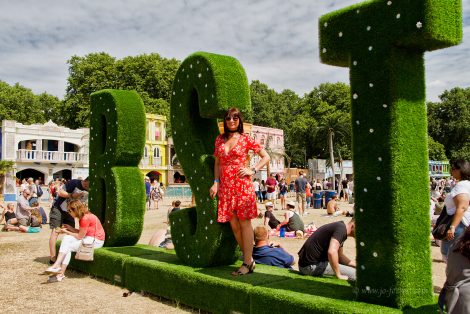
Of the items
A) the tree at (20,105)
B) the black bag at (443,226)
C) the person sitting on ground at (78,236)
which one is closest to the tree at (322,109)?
the tree at (20,105)

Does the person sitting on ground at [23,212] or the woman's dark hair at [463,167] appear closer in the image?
the woman's dark hair at [463,167]

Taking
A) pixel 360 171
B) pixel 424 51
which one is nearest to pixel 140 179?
pixel 360 171

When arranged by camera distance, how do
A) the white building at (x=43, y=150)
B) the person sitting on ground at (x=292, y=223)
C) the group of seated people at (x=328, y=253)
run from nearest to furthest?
1. the group of seated people at (x=328, y=253)
2. the person sitting on ground at (x=292, y=223)
3. the white building at (x=43, y=150)

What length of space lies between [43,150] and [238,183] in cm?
3922

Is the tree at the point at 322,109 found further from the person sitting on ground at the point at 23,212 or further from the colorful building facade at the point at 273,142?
the person sitting on ground at the point at 23,212

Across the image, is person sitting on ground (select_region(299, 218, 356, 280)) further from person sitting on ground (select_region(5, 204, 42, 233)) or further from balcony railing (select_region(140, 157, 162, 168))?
balcony railing (select_region(140, 157, 162, 168))

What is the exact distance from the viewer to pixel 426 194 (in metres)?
3.89

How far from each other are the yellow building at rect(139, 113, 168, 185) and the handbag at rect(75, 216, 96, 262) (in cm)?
3806

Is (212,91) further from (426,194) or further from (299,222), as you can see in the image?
(299,222)

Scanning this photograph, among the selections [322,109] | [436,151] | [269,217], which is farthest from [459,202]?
[436,151]

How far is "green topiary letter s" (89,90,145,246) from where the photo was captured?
7676 millimetres

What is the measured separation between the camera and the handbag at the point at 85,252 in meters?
7.14

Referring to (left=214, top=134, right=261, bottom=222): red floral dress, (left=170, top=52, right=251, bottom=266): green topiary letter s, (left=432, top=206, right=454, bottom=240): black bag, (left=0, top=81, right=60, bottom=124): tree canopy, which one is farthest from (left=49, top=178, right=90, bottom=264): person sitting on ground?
(left=0, top=81, right=60, bottom=124): tree canopy

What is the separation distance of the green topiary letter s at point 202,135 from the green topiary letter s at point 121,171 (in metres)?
1.49
